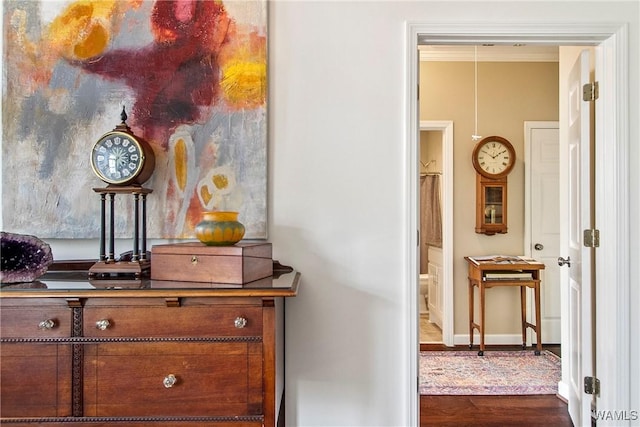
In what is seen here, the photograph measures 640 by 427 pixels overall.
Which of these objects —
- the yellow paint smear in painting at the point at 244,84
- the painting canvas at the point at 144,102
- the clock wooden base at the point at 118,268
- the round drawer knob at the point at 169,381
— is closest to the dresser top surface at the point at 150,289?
the clock wooden base at the point at 118,268

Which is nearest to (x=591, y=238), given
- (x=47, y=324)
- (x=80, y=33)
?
(x=47, y=324)

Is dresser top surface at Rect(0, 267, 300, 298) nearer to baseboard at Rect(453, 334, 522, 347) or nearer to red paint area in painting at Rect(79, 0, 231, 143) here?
red paint area in painting at Rect(79, 0, 231, 143)

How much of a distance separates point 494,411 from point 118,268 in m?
2.41

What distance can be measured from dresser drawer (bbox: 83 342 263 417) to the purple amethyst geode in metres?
0.43

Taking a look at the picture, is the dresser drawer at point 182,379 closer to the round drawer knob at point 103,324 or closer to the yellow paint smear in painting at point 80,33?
the round drawer knob at point 103,324

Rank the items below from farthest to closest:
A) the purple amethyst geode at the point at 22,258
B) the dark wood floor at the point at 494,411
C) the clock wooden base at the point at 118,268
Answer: the dark wood floor at the point at 494,411 < the clock wooden base at the point at 118,268 < the purple amethyst geode at the point at 22,258

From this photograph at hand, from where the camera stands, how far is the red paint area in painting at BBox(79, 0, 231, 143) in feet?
6.48

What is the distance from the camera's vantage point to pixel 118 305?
150 cm

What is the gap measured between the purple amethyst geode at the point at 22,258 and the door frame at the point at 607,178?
5.15ft

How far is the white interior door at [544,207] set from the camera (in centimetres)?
412

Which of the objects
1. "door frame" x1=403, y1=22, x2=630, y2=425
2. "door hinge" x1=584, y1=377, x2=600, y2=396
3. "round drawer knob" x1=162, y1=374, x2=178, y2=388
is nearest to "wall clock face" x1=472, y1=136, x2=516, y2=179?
"door frame" x1=403, y1=22, x2=630, y2=425

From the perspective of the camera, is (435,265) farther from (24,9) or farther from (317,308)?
(24,9)

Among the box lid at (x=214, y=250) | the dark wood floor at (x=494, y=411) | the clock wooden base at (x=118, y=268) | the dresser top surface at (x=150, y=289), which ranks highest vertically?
the box lid at (x=214, y=250)

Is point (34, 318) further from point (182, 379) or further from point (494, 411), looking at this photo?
point (494, 411)
